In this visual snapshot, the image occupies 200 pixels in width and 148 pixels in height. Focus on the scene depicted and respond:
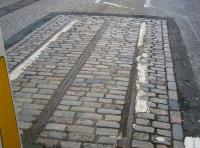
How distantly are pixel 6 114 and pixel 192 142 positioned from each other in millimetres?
3014

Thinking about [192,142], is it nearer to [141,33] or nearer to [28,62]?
[28,62]

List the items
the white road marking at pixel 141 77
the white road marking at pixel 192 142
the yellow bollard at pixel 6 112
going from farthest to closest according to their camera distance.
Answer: the white road marking at pixel 141 77 → the white road marking at pixel 192 142 → the yellow bollard at pixel 6 112

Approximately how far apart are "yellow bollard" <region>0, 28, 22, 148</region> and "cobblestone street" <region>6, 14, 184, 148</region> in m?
1.81

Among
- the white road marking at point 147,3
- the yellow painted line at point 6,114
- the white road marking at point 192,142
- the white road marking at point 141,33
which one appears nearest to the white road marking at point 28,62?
the white road marking at point 141,33

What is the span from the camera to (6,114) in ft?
9.56

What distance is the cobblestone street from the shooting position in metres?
5.07

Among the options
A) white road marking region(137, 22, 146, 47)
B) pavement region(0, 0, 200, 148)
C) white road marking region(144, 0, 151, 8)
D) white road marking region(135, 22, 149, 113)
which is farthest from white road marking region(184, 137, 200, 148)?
white road marking region(144, 0, 151, 8)

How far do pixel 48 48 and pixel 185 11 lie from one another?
7.12 m

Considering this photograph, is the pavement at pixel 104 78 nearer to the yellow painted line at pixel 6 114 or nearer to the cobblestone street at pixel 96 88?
the cobblestone street at pixel 96 88

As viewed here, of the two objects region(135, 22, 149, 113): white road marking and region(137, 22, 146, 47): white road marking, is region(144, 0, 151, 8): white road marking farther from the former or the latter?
region(135, 22, 149, 113): white road marking

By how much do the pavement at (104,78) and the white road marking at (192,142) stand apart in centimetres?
3

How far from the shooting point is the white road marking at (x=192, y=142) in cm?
486

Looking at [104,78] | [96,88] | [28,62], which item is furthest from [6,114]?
[28,62]


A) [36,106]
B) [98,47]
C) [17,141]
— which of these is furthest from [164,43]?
[17,141]
